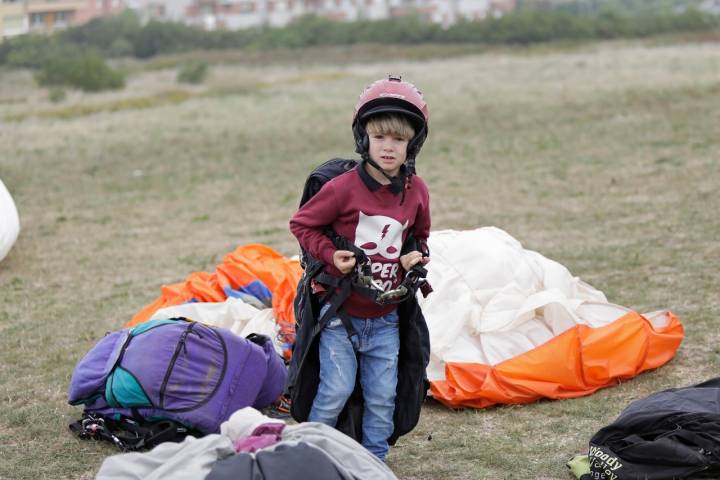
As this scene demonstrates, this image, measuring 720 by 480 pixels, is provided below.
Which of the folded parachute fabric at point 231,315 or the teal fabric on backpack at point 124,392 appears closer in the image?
the teal fabric on backpack at point 124,392

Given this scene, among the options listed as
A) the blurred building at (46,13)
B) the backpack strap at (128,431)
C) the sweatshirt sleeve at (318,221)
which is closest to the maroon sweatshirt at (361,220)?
the sweatshirt sleeve at (318,221)

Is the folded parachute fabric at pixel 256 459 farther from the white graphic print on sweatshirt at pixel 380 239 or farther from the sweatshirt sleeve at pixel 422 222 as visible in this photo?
the sweatshirt sleeve at pixel 422 222

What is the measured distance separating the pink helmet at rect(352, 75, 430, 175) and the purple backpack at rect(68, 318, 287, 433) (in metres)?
1.40

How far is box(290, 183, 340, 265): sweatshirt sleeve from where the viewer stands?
4016 millimetres

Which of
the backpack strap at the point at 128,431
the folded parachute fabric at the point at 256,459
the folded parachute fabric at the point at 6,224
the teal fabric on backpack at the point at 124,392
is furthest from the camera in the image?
the folded parachute fabric at the point at 6,224

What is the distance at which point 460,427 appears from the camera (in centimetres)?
498

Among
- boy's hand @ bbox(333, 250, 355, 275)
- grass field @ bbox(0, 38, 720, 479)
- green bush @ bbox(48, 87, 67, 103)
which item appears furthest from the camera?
green bush @ bbox(48, 87, 67, 103)

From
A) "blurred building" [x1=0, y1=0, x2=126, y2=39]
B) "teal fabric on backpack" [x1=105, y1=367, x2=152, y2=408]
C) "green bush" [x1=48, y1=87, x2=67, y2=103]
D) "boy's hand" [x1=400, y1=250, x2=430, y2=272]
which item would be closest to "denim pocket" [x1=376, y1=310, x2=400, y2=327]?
"boy's hand" [x1=400, y1=250, x2=430, y2=272]

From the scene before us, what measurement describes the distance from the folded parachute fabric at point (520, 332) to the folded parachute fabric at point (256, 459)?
1.82 meters

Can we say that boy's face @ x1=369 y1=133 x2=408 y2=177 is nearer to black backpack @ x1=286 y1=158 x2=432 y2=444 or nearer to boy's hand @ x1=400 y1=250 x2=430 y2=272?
black backpack @ x1=286 y1=158 x2=432 y2=444

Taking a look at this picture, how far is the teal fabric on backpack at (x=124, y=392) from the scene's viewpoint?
4.78 m

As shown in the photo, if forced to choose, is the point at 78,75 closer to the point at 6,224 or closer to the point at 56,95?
the point at 56,95

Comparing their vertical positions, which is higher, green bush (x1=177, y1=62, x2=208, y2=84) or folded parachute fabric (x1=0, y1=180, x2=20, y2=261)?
folded parachute fabric (x1=0, y1=180, x2=20, y2=261)

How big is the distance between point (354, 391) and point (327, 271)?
53cm
